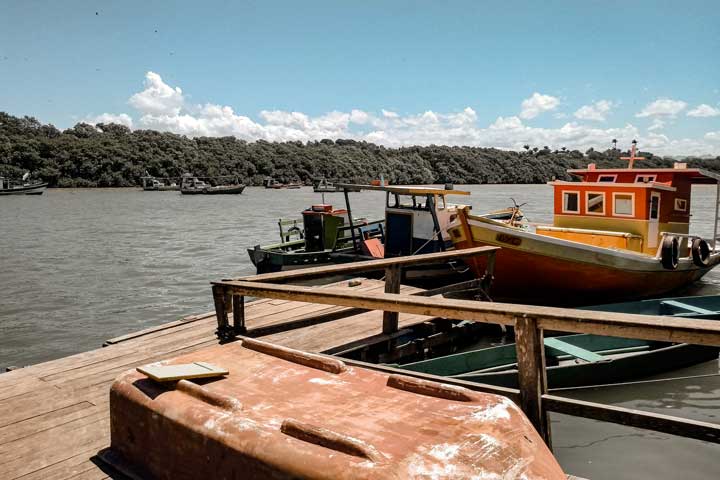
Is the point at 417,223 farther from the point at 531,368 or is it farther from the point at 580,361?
the point at 531,368

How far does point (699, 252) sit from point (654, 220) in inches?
55.3

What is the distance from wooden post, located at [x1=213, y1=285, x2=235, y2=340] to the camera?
454 cm

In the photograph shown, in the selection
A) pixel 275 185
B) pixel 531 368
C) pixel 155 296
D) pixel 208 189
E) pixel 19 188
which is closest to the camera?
pixel 531 368

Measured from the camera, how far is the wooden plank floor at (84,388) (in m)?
3.38

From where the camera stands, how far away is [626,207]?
12.7 meters

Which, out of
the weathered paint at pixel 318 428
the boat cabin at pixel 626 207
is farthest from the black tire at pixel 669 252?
the weathered paint at pixel 318 428

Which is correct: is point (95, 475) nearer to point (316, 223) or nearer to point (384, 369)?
point (384, 369)

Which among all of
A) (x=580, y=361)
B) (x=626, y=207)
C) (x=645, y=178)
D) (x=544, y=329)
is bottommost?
(x=580, y=361)

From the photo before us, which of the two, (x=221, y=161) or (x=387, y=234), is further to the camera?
(x=221, y=161)

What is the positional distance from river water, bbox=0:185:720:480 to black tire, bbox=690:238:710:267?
15.7 feet

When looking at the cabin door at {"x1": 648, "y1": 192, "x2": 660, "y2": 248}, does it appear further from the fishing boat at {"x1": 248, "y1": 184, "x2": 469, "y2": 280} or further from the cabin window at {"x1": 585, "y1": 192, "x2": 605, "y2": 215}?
the fishing boat at {"x1": 248, "y1": 184, "x2": 469, "y2": 280}

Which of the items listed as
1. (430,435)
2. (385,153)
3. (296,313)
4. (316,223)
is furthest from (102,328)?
(385,153)

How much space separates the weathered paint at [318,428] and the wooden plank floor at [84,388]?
1.75 ft

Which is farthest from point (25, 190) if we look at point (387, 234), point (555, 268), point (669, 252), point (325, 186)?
point (669, 252)
